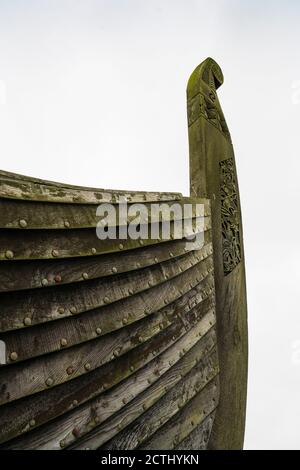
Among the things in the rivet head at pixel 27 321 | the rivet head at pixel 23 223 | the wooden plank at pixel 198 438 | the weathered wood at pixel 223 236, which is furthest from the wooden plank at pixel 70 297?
the weathered wood at pixel 223 236

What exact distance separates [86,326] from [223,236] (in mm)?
1510

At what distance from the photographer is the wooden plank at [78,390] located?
1057 mm

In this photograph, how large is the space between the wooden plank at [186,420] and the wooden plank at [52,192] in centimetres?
108

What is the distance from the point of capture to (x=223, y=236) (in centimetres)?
252

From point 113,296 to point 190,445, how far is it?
3.05 feet

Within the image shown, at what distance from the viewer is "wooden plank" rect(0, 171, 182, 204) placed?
111 cm

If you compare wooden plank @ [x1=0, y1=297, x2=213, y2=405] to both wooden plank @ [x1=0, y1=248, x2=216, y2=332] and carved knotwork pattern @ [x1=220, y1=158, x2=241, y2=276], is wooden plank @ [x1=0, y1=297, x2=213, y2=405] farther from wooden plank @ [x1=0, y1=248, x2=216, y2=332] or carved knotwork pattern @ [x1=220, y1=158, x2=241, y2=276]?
carved knotwork pattern @ [x1=220, y1=158, x2=241, y2=276]

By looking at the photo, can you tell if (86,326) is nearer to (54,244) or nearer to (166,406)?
(54,244)

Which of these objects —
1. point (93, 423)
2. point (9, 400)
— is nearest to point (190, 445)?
point (93, 423)

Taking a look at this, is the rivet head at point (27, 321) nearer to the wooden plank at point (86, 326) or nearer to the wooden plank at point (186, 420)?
the wooden plank at point (86, 326)

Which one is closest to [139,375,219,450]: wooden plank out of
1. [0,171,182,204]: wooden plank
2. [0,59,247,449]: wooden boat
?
[0,59,247,449]: wooden boat

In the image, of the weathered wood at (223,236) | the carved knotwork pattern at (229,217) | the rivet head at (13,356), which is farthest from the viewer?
the carved knotwork pattern at (229,217)

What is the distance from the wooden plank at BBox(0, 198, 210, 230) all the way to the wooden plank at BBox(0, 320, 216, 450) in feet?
1.98

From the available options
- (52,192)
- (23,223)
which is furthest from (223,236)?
(23,223)
